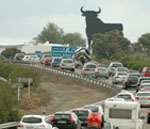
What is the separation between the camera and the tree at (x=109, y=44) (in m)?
126

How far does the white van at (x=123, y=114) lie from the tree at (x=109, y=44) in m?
92.9

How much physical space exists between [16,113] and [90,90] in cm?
3110

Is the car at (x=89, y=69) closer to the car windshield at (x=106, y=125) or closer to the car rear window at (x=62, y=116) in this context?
the car rear window at (x=62, y=116)

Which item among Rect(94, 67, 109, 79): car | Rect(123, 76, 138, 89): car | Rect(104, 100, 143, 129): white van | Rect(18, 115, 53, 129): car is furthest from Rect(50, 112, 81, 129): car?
Rect(94, 67, 109, 79): car

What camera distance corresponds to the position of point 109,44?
12612cm

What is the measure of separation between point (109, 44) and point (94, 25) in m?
5.38

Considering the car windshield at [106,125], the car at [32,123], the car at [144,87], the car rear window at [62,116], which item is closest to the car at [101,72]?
the car at [144,87]

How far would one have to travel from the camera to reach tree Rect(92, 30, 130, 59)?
4963 inches

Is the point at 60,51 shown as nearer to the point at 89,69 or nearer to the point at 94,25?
the point at 89,69

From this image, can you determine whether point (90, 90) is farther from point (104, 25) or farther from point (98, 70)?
point (104, 25)

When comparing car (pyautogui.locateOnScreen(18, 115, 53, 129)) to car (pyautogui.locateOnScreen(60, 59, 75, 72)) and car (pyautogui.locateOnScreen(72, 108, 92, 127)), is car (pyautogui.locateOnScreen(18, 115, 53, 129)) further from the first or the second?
car (pyautogui.locateOnScreen(60, 59, 75, 72))

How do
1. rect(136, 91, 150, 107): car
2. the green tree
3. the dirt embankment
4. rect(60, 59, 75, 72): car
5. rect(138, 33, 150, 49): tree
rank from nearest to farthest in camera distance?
the green tree < rect(136, 91, 150, 107): car < the dirt embankment < rect(60, 59, 75, 72): car < rect(138, 33, 150, 49): tree

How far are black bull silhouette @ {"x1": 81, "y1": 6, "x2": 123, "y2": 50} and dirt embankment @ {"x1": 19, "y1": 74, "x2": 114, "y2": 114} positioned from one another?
48.9 meters

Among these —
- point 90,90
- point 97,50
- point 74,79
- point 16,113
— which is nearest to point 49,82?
point 74,79
